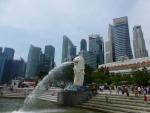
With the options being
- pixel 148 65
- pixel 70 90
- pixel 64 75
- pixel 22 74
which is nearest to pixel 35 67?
pixel 22 74

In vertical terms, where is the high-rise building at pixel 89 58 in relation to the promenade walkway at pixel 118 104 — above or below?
above

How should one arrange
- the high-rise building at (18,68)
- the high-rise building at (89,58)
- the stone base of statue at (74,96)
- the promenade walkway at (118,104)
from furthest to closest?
the high-rise building at (18,68), the high-rise building at (89,58), the stone base of statue at (74,96), the promenade walkway at (118,104)

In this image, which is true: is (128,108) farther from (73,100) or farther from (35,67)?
(35,67)

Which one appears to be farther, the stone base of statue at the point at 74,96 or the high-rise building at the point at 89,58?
the high-rise building at the point at 89,58

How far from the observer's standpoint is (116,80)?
8019 cm

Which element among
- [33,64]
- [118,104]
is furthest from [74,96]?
[33,64]

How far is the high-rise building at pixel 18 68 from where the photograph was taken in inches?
7087

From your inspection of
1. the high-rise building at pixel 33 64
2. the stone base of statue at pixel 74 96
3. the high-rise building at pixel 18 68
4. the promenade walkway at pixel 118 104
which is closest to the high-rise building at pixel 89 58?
the high-rise building at pixel 33 64

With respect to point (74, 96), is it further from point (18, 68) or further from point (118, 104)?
point (18, 68)

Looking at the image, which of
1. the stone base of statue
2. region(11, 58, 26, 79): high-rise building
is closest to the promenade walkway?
the stone base of statue

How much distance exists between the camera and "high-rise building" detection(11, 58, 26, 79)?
180m

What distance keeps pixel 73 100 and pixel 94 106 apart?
13.9 feet

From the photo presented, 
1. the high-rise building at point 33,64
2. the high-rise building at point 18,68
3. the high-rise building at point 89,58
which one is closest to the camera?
the high-rise building at point 89,58

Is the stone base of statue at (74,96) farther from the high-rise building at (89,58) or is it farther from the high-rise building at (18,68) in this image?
the high-rise building at (18,68)
